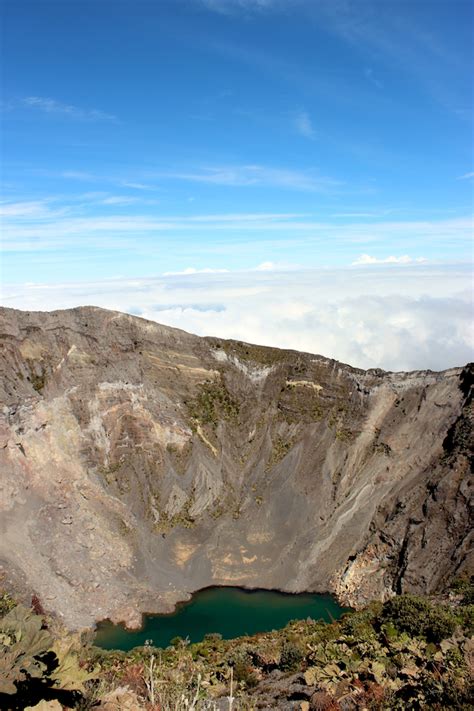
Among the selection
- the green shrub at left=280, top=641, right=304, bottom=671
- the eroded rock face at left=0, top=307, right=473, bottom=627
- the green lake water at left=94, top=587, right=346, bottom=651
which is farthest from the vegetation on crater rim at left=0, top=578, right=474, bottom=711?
the eroded rock face at left=0, top=307, right=473, bottom=627

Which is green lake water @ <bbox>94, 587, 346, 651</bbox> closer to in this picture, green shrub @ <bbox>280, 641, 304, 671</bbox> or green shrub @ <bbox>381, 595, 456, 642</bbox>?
green shrub @ <bbox>381, 595, 456, 642</bbox>

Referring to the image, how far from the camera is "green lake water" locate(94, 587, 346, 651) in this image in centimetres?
3744

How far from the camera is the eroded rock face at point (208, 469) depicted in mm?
41906

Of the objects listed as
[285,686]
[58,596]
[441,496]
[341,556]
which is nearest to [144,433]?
[58,596]

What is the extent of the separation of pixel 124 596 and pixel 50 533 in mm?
7695

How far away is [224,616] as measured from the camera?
4038 cm

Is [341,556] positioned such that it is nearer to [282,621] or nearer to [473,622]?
[282,621]

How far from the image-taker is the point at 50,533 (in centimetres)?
4253

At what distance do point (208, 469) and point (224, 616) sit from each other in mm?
14969

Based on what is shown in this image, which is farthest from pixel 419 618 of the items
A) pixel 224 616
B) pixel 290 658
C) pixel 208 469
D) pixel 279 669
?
pixel 208 469

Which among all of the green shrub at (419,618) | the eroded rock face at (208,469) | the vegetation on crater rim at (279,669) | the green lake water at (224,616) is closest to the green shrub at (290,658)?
the vegetation on crater rim at (279,669)

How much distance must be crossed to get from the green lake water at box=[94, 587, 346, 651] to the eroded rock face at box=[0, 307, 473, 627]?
117 cm

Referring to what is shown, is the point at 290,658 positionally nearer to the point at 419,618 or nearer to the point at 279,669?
the point at 279,669

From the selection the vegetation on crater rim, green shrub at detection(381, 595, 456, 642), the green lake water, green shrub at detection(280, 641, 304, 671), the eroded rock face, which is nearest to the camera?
the vegetation on crater rim
